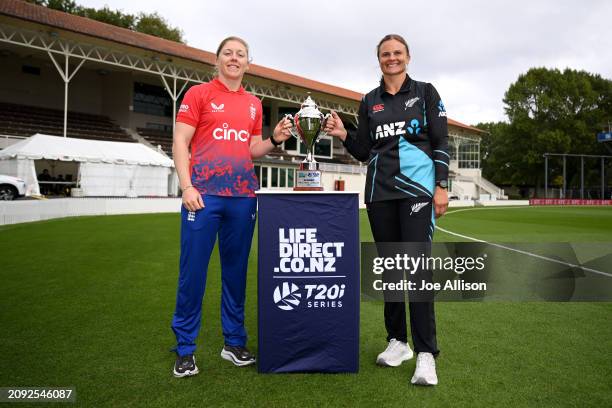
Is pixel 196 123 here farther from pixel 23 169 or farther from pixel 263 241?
pixel 23 169

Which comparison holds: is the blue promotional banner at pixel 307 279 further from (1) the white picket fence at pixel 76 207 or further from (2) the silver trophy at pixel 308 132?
(1) the white picket fence at pixel 76 207

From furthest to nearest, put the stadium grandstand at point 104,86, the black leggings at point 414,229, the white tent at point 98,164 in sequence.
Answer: the stadium grandstand at point 104,86, the white tent at point 98,164, the black leggings at point 414,229

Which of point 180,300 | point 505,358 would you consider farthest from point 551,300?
point 180,300

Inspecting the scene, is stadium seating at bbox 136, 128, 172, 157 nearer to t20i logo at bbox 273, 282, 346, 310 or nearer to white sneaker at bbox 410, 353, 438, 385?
t20i logo at bbox 273, 282, 346, 310

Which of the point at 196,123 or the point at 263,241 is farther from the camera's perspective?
the point at 196,123

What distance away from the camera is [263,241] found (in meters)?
2.63

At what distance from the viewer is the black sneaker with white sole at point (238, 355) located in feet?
9.32

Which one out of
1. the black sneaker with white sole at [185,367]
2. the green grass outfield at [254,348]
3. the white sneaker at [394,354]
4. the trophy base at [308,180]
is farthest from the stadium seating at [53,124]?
the white sneaker at [394,354]

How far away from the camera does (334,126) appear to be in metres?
3.00

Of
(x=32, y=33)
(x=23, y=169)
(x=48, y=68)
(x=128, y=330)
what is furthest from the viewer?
(x=48, y=68)

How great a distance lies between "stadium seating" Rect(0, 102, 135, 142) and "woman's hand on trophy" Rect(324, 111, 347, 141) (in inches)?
933

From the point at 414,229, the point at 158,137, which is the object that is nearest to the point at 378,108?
the point at 414,229

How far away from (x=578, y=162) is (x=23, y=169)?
57.5 meters

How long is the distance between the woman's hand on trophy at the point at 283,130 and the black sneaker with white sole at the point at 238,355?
1.45m
